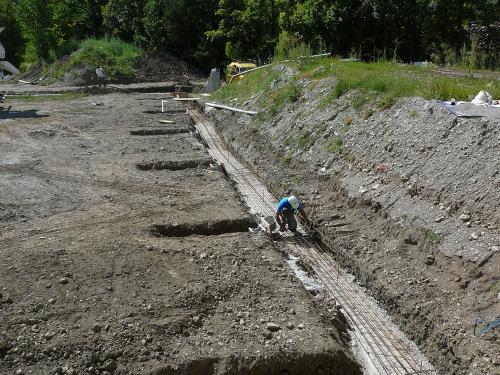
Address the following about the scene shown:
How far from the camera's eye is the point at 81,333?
6.78 meters

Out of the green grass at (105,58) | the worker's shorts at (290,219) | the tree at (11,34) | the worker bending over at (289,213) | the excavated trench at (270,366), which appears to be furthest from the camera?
the tree at (11,34)

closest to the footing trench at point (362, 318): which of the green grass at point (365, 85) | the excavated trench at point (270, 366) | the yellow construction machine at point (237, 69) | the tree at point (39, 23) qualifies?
the excavated trench at point (270, 366)

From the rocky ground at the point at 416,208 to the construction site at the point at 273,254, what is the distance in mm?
33

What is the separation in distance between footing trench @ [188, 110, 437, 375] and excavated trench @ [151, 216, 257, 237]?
93 cm

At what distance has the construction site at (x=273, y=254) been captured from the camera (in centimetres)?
675

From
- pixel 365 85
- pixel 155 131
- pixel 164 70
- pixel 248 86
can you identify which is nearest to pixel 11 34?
pixel 164 70

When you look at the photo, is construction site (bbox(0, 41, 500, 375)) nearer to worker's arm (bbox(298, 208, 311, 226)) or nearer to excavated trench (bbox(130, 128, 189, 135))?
worker's arm (bbox(298, 208, 311, 226))

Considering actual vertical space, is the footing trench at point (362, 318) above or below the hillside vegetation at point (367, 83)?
below

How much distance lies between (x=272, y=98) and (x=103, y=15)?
3800cm

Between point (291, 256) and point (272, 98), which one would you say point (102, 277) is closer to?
point (291, 256)

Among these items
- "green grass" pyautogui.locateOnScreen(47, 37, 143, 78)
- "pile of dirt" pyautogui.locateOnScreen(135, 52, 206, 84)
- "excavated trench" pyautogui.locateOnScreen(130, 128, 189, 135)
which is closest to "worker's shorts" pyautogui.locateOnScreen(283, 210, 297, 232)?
"excavated trench" pyautogui.locateOnScreen(130, 128, 189, 135)

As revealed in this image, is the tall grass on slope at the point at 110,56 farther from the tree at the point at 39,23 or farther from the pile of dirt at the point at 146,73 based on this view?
the tree at the point at 39,23

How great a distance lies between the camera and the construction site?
675 centimetres

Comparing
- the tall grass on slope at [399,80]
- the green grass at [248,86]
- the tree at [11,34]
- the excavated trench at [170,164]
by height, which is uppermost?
the tree at [11,34]
